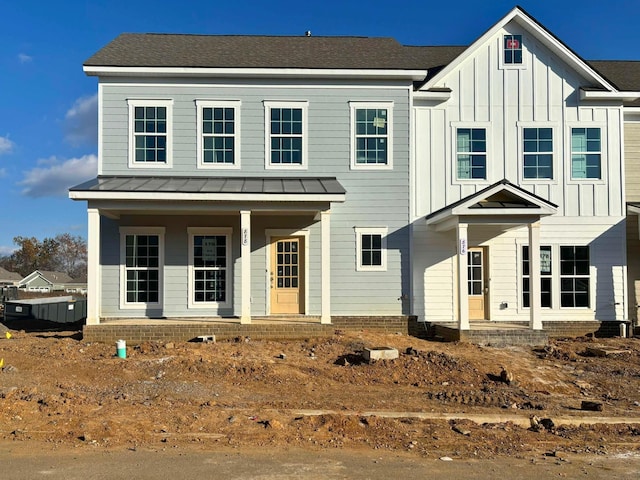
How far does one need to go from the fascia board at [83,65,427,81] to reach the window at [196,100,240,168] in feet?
2.84

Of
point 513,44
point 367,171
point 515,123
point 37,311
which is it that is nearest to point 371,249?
point 367,171

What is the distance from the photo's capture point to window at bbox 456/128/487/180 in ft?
55.4

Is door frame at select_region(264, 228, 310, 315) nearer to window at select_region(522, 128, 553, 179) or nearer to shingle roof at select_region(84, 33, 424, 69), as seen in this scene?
shingle roof at select_region(84, 33, 424, 69)

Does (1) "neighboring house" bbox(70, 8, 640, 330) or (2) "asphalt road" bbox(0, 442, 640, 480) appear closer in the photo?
(2) "asphalt road" bbox(0, 442, 640, 480)

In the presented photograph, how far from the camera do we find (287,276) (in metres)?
16.3

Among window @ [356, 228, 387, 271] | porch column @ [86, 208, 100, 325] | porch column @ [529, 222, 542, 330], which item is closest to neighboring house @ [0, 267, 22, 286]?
porch column @ [86, 208, 100, 325]

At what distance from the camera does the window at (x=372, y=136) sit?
641 inches

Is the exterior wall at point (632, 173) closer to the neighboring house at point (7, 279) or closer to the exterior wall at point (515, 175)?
the exterior wall at point (515, 175)

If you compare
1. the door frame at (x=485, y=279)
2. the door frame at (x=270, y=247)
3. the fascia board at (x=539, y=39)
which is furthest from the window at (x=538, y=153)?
the door frame at (x=270, y=247)

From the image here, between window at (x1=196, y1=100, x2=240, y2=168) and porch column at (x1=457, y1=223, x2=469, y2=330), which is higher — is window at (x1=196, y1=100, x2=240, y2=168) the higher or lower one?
the higher one

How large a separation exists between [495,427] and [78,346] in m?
9.71

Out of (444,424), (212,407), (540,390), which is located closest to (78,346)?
(212,407)

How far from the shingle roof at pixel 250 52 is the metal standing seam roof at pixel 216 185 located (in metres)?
3.12

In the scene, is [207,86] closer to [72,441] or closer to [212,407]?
[212,407]
